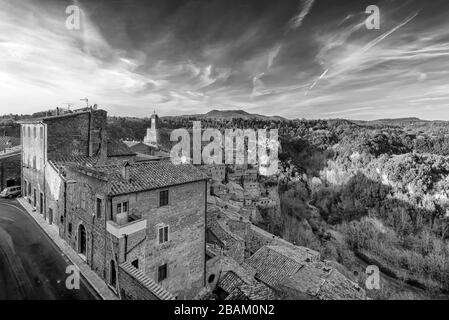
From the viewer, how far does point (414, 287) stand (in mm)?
26688

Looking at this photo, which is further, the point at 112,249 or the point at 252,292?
the point at 252,292

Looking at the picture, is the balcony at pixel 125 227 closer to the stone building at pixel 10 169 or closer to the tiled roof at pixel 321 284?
the tiled roof at pixel 321 284

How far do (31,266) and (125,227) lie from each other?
192 inches

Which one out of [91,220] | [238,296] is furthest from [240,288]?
[91,220]

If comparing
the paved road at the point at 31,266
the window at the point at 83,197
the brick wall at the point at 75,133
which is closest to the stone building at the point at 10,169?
the paved road at the point at 31,266

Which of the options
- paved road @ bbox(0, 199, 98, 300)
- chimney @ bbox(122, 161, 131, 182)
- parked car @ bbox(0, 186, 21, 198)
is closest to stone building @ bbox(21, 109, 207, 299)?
chimney @ bbox(122, 161, 131, 182)

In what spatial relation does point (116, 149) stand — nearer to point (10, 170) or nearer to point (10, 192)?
point (10, 192)

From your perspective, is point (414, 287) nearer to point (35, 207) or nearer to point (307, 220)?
point (307, 220)

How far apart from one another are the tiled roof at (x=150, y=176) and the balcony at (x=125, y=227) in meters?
1.16

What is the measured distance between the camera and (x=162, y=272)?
1141 centimetres

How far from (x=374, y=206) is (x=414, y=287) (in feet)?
73.0

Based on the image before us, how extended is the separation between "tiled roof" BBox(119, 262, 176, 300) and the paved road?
1.69 meters

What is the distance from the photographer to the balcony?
9.45 m
